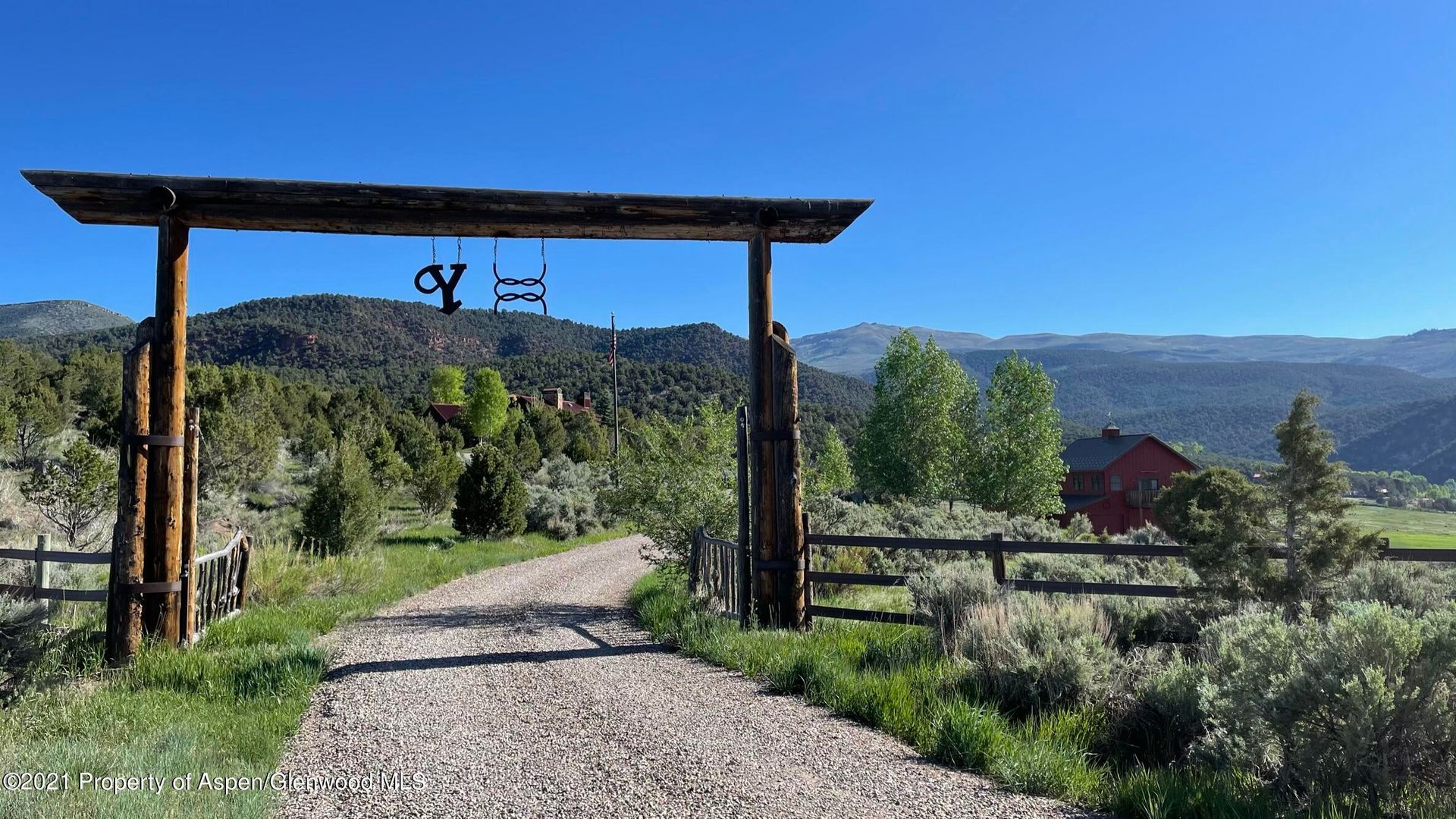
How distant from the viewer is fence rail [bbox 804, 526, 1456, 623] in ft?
24.9

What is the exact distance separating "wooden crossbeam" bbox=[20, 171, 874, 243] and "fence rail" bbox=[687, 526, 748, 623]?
12.1 feet

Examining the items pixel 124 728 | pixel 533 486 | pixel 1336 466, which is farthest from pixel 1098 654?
pixel 533 486

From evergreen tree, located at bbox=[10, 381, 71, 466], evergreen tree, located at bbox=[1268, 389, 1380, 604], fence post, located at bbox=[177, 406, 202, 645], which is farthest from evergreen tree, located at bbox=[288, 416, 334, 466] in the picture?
evergreen tree, located at bbox=[1268, 389, 1380, 604]

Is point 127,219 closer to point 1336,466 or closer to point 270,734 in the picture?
point 270,734

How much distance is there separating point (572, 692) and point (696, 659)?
149cm

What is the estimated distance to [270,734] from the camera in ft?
17.7

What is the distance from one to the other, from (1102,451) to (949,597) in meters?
49.7

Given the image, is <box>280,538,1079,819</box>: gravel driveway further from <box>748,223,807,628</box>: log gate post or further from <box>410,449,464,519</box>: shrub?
<box>410,449,464,519</box>: shrub

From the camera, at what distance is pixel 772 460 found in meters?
8.56

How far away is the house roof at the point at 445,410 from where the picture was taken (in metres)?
69.6

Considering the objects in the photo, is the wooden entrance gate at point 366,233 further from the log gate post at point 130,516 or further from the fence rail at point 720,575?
the fence rail at point 720,575

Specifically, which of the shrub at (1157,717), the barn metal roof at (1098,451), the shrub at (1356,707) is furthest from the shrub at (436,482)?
the barn metal roof at (1098,451)

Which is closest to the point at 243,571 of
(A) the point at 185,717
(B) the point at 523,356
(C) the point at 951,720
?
(A) the point at 185,717

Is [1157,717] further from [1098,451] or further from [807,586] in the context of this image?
[1098,451]
